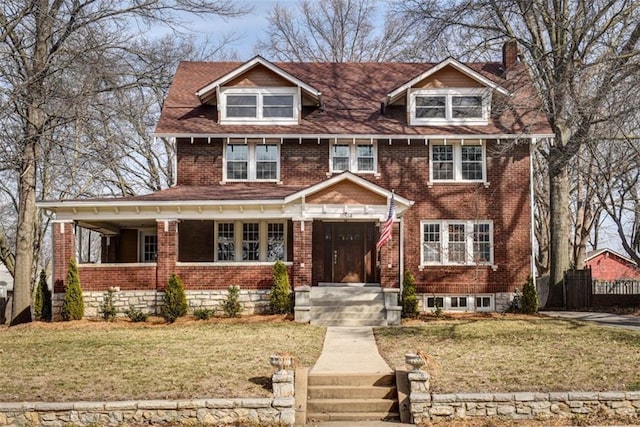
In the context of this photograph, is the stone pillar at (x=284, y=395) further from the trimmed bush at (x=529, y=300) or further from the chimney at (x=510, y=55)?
the chimney at (x=510, y=55)

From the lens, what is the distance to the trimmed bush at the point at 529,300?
23.0m

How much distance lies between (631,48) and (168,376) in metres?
16.7

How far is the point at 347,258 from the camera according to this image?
2450 cm

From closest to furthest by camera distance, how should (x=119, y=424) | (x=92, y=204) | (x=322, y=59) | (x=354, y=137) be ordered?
(x=119, y=424), (x=92, y=204), (x=354, y=137), (x=322, y=59)

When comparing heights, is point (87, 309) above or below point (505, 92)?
below

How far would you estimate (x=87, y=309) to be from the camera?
21.8 metres

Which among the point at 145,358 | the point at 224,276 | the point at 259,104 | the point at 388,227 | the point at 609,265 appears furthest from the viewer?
the point at 609,265

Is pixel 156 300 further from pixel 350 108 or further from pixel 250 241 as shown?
pixel 350 108

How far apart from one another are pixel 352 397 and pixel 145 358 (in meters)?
4.50

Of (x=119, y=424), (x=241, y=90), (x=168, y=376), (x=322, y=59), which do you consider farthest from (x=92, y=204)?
(x=322, y=59)

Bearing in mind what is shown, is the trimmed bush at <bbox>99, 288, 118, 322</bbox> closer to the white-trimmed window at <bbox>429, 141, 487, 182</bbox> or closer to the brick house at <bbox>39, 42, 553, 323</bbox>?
the brick house at <bbox>39, 42, 553, 323</bbox>

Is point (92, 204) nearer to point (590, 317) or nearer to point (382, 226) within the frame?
point (382, 226)

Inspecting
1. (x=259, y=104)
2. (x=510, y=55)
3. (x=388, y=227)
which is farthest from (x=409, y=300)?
(x=510, y=55)

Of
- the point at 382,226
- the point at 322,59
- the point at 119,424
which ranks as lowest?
the point at 119,424
